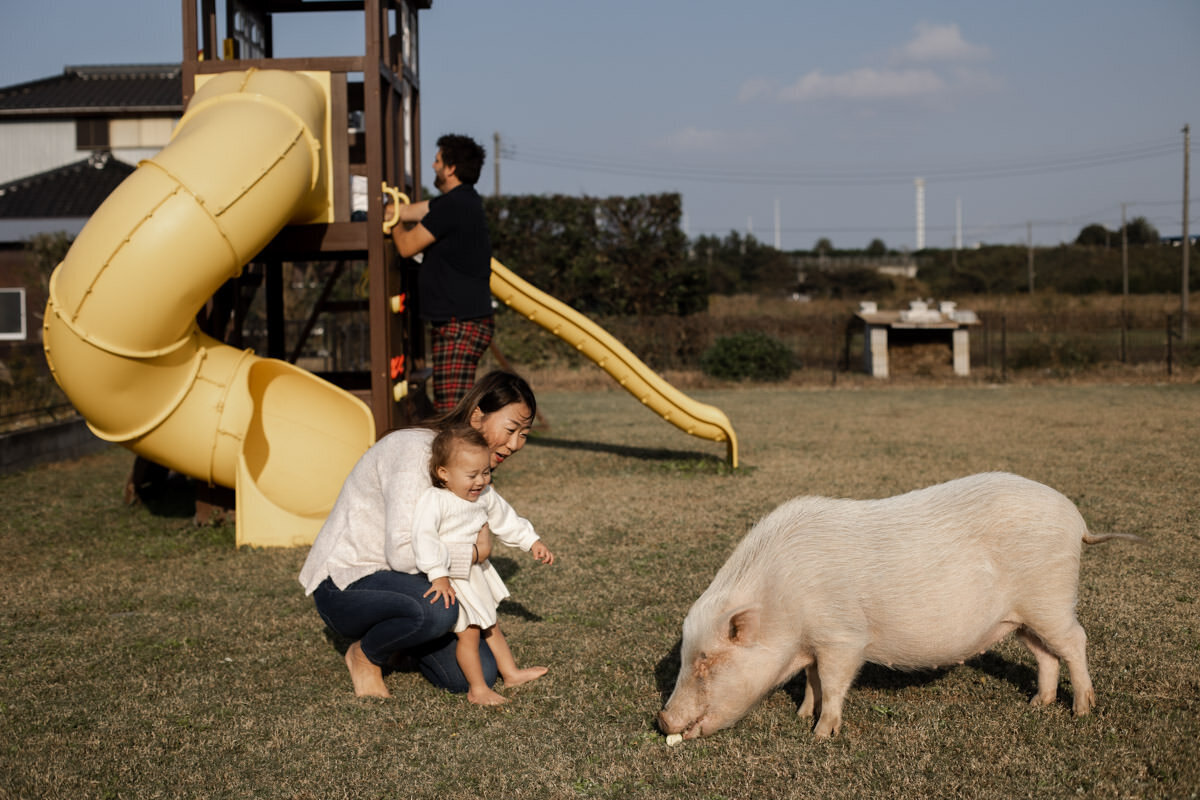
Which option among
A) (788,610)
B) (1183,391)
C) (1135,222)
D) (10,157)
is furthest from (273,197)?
(1135,222)

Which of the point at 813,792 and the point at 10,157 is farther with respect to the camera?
the point at 10,157

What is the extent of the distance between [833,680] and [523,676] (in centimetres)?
136

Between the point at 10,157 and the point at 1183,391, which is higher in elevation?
the point at 10,157

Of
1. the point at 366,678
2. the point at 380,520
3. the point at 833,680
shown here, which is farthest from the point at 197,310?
the point at 833,680

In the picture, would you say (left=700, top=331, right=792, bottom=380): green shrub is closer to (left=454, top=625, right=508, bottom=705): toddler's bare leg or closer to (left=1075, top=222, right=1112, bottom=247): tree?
(left=454, top=625, right=508, bottom=705): toddler's bare leg

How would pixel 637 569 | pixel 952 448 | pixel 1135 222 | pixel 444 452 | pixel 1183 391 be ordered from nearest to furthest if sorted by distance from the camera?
pixel 444 452, pixel 637 569, pixel 952 448, pixel 1183 391, pixel 1135 222

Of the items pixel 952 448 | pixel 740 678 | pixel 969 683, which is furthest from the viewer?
pixel 952 448

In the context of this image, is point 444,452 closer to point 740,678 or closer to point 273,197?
point 740,678

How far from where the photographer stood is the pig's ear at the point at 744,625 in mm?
3473

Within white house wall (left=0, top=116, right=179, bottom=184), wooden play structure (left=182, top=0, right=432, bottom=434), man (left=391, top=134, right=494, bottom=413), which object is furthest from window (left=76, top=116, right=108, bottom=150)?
man (left=391, top=134, right=494, bottom=413)

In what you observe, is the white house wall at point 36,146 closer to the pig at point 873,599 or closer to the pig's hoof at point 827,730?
the pig at point 873,599

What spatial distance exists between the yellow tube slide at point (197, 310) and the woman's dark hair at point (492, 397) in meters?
3.01

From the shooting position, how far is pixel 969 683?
13.5 feet

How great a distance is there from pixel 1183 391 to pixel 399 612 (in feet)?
55.6
